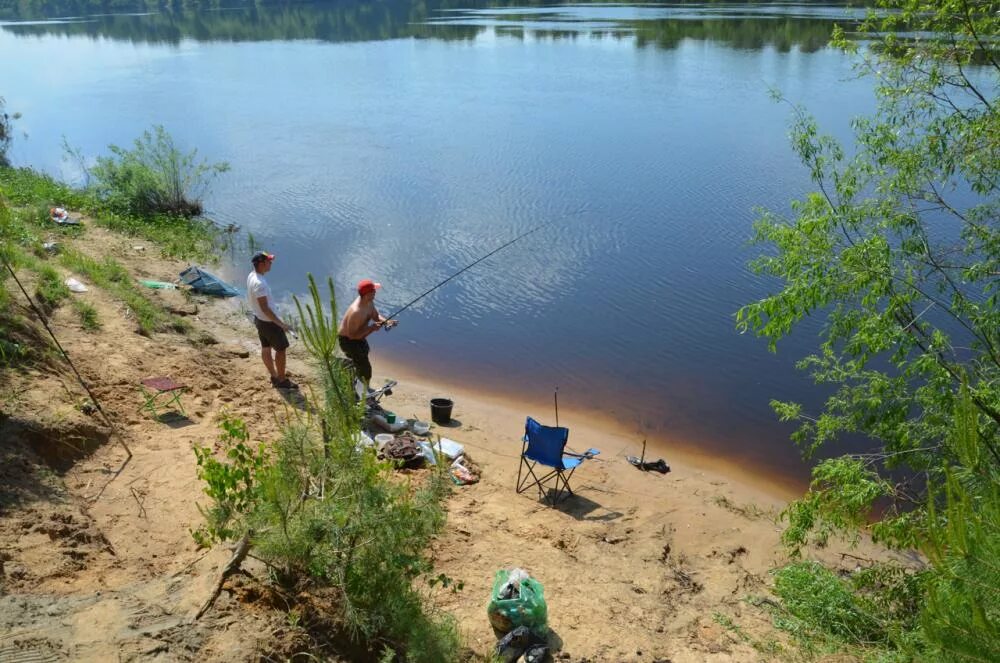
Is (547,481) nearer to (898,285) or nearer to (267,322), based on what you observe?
(267,322)

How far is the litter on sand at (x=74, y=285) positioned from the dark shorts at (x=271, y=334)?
2956mm

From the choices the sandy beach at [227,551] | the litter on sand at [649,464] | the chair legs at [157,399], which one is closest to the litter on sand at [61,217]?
the sandy beach at [227,551]

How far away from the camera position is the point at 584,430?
1023 cm

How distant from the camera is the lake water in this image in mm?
12086

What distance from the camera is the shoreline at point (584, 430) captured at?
30.9 feet

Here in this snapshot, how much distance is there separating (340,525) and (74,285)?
7467 mm

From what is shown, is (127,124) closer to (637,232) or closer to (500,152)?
(500,152)

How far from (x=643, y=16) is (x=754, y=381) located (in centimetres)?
4292

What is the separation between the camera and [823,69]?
28.4m

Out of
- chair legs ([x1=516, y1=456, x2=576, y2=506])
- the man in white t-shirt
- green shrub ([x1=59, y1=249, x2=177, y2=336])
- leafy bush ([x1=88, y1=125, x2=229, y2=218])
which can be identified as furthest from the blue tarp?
chair legs ([x1=516, y1=456, x2=576, y2=506])

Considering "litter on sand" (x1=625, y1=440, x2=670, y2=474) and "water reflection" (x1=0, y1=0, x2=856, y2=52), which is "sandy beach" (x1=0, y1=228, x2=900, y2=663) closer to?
"litter on sand" (x1=625, y1=440, x2=670, y2=474)

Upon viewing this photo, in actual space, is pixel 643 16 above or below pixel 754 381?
above

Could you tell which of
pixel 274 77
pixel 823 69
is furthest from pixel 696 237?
pixel 274 77

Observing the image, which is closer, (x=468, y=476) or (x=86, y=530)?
(x=86, y=530)
